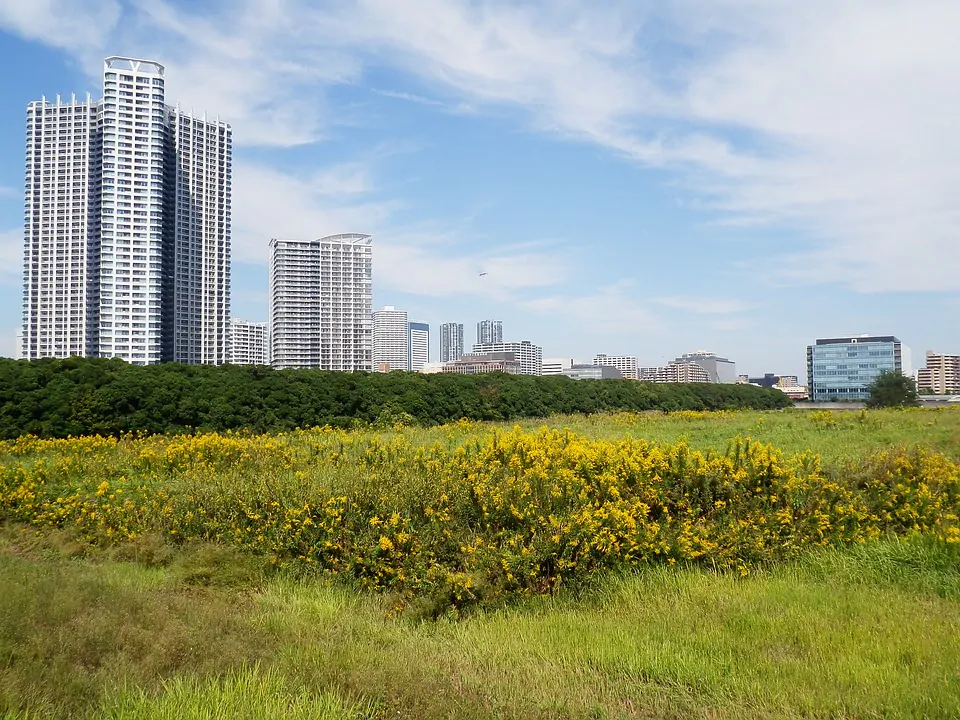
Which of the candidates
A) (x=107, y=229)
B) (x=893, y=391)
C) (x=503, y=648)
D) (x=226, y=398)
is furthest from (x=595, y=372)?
(x=503, y=648)

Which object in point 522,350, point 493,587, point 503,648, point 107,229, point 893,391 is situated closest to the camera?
point 503,648

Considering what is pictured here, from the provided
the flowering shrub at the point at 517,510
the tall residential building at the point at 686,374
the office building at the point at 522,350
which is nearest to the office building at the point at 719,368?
the tall residential building at the point at 686,374

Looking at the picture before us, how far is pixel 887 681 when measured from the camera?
2.92m

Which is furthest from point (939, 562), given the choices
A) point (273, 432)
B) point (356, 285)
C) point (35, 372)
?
point (356, 285)

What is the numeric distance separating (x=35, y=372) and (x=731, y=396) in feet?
108

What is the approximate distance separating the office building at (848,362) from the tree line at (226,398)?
75399mm

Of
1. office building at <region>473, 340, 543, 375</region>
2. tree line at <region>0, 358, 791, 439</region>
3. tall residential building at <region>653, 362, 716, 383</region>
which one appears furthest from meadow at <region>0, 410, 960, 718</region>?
office building at <region>473, 340, 543, 375</region>

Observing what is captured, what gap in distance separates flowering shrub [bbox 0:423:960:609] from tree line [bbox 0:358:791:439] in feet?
20.9

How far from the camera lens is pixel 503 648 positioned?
11.3 ft

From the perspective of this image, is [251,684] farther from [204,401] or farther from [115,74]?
[115,74]

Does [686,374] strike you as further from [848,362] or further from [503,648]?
[503,648]

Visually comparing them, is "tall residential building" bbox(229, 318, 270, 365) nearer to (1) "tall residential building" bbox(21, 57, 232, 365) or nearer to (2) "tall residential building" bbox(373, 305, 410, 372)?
(1) "tall residential building" bbox(21, 57, 232, 365)

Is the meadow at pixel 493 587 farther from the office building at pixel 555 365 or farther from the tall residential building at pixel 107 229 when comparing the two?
the office building at pixel 555 365

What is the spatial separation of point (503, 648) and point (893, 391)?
33737mm
